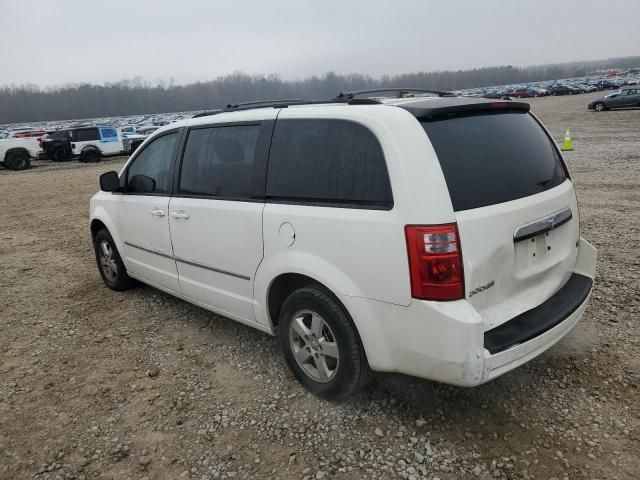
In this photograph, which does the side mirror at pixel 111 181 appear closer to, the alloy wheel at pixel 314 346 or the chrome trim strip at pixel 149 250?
the chrome trim strip at pixel 149 250

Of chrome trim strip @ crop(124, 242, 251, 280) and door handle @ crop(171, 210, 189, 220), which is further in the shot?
door handle @ crop(171, 210, 189, 220)

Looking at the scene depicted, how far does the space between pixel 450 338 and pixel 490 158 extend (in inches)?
40.1

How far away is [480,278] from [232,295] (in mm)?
1794

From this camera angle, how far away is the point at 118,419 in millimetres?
3021

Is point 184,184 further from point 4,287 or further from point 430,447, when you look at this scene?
point 4,287

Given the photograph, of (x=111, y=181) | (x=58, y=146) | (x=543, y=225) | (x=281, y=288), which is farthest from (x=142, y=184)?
(x=58, y=146)

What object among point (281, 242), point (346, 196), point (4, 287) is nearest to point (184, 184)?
point (281, 242)

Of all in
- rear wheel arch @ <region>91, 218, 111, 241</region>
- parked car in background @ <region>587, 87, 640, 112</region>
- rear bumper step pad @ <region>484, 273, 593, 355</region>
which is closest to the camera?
rear bumper step pad @ <region>484, 273, 593, 355</region>

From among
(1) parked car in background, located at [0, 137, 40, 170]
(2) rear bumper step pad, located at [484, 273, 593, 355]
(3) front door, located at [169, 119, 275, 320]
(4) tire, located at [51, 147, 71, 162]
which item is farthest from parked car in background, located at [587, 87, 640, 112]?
(3) front door, located at [169, 119, 275, 320]

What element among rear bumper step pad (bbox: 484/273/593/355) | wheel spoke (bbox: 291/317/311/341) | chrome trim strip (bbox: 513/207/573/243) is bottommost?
wheel spoke (bbox: 291/317/311/341)

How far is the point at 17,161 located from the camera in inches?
853

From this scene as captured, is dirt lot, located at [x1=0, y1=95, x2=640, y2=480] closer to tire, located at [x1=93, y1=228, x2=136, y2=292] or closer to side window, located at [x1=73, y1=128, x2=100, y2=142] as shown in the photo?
tire, located at [x1=93, y1=228, x2=136, y2=292]

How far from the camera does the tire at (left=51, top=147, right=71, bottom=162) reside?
23.4 meters

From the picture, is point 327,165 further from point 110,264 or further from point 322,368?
point 110,264
